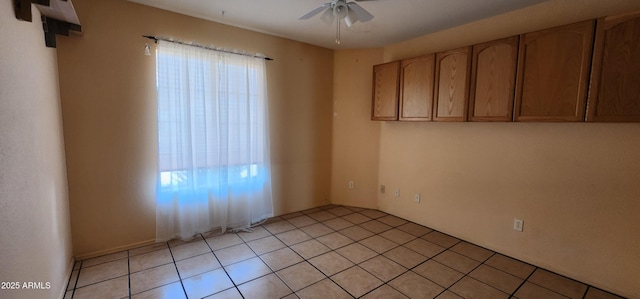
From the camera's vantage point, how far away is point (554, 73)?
7.09 feet

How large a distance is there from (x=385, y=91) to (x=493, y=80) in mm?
1290

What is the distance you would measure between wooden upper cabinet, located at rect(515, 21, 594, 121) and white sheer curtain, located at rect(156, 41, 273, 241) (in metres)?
2.72

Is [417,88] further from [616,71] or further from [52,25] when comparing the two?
[52,25]

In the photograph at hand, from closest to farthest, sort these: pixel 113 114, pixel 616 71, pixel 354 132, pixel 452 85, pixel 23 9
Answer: pixel 23 9 < pixel 616 71 < pixel 113 114 < pixel 452 85 < pixel 354 132

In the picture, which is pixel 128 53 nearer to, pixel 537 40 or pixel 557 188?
pixel 537 40

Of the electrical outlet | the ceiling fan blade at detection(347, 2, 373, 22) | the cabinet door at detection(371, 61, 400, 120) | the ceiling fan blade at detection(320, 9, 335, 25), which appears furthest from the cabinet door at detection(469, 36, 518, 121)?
the ceiling fan blade at detection(320, 9, 335, 25)

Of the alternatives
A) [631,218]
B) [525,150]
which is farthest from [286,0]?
[631,218]

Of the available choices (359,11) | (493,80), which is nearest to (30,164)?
(359,11)

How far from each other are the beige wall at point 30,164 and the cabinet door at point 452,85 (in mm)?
3327

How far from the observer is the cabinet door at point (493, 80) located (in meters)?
2.40

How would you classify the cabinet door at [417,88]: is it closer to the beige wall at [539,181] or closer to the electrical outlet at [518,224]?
the beige wall at [539,181]

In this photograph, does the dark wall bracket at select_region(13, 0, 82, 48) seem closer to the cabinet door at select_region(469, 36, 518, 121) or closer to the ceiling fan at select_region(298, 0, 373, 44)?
the ceiling fan at select_region(298, 0, 373, 44)

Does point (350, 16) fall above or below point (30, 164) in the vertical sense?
above

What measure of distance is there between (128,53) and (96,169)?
115 centimetres
